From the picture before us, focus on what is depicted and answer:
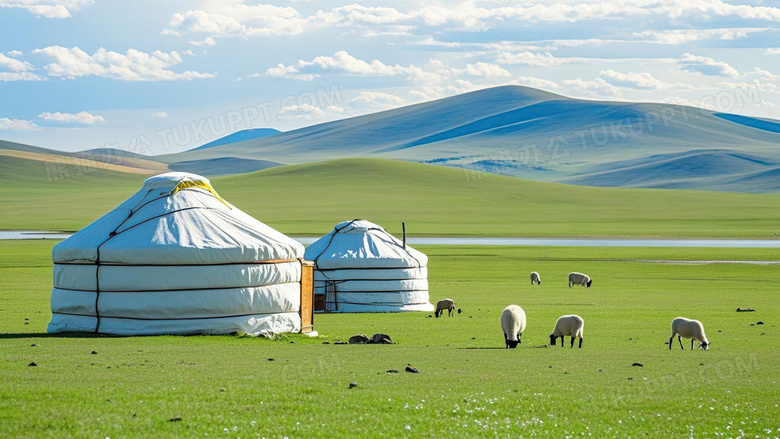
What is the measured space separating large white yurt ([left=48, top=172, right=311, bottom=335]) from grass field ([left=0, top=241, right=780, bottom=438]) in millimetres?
581

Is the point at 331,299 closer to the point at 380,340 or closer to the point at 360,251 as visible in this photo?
the point at 360,251

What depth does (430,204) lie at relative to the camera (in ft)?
306

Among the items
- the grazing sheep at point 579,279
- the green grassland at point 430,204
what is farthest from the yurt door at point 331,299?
the green grassland at point 430,204

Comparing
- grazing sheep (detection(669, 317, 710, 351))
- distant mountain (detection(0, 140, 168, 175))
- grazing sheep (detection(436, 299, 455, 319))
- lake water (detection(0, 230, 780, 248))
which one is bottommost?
lake water (detection(0, 230, 780, 248))

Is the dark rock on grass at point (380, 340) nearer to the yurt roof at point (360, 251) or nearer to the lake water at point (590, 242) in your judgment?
the yurt roof at point (360, 251)

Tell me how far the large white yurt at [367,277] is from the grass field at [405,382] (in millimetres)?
2082

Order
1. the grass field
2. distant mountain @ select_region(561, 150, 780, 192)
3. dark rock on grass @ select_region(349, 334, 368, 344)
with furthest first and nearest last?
1. distant mountain @ select_region(561, 150, 780, 192)
2. dark rock on grass @ select_region(349, 334, 368, 344)
3. the grass field

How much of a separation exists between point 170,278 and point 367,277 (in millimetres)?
7790

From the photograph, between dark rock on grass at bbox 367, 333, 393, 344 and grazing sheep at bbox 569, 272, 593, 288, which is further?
grazing sheep at bbox 569, 272, 593, 288

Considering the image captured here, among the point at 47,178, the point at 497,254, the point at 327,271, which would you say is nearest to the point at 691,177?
the point at 47,178

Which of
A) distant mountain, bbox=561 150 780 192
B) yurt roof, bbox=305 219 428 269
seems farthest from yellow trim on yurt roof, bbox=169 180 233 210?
distant mountain, bbox=561 150 780 192

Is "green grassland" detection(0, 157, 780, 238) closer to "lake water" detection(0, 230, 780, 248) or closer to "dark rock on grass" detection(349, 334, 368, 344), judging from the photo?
"lake water" detection(0, 230, 780, 248)

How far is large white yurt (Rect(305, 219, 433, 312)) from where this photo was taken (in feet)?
68.7

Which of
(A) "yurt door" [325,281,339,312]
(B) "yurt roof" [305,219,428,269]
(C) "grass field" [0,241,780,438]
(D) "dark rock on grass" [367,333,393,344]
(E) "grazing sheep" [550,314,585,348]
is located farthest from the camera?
(A) "yurt door" [325,281,339,312]
